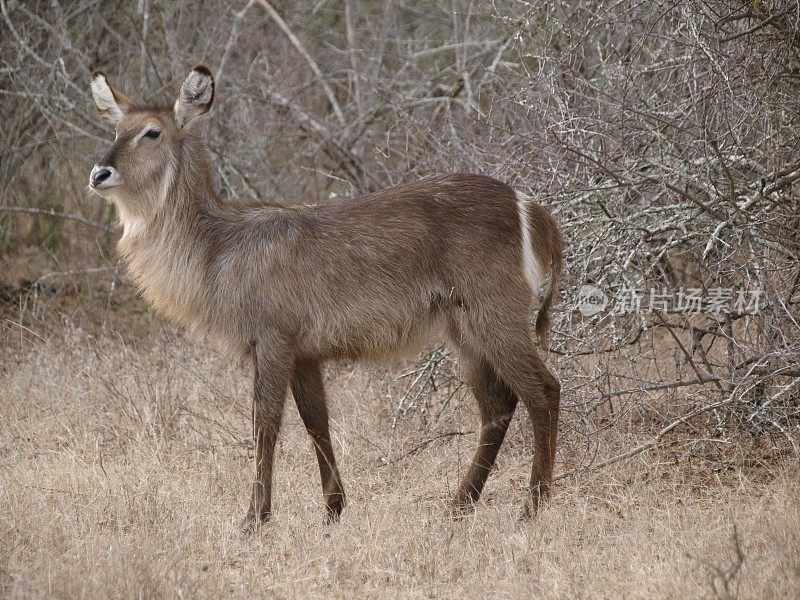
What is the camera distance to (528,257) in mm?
5152

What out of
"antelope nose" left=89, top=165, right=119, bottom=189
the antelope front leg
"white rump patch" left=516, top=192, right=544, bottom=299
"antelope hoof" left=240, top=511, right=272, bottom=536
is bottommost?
"antelope hoof" left=240, top=511, right=272, bottom=536

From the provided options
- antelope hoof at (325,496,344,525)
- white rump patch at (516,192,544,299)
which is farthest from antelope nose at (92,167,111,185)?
white rump patch at (516,192,544,299)

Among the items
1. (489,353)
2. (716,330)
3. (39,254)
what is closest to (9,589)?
(489,353)

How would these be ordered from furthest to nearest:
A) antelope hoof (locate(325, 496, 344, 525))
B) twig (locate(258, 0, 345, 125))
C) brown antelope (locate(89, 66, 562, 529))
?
twig (locate(258, 0, 345, 125)) → antelope hoof (locate(325, 496, 344, 525)) → brown antelope (locate(89, 66, 562, 529))

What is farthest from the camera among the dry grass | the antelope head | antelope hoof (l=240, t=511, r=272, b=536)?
the antelope head

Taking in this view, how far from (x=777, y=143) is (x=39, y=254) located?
21.2ft

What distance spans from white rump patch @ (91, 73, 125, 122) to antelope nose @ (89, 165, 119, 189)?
0.45 metres

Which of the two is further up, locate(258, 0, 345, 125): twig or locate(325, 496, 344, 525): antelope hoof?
locate(258, 0, 345, 125): twig

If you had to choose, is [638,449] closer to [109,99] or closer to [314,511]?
[314,511]

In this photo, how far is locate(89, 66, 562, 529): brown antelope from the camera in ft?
16.1

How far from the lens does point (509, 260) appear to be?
507 cm

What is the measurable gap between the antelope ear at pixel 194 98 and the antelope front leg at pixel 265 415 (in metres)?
1.25

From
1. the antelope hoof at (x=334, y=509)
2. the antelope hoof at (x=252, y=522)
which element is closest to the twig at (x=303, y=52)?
the antelope hoof at (x=334, y=509)

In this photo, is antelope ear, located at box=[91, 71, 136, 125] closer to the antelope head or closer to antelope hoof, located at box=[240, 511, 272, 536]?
the antelope head
